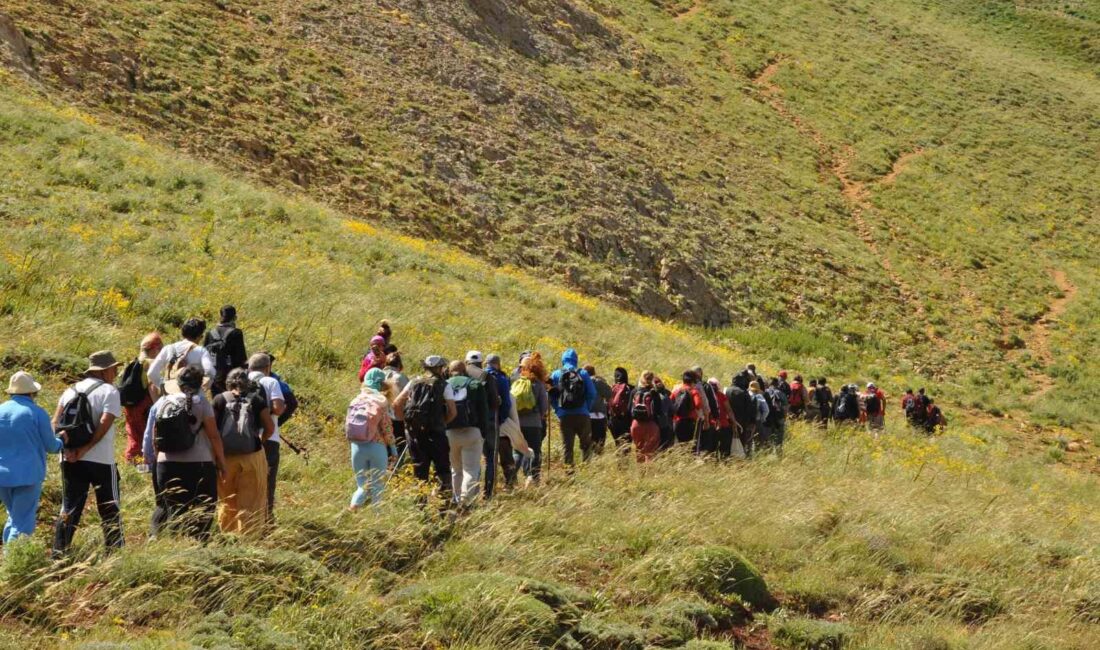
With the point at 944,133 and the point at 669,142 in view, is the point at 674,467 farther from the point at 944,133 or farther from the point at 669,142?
the point at 944,133

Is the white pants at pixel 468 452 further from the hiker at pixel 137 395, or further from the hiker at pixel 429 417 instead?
the hiker at pixel 137 395

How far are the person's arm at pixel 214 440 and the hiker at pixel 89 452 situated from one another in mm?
533

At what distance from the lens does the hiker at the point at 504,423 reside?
8859 millimetres

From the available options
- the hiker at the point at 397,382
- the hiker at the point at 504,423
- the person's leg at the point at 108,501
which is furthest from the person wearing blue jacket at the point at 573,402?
the person's leg at the point at 108,501

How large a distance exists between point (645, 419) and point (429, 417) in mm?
3606

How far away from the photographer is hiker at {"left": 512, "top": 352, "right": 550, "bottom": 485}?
31.2ft

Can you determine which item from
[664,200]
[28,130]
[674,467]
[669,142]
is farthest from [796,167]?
[674,467]

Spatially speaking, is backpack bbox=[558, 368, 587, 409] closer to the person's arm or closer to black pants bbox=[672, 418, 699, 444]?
black pants bbox=[672, 418, 699, 444]

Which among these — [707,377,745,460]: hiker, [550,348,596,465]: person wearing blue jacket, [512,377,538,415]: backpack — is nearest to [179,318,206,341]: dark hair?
[512,377,538,415]: backpack

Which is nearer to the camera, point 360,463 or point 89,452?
point 89,452

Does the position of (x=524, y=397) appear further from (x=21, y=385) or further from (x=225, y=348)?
(x=21, y=385)

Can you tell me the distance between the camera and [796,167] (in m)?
40.2

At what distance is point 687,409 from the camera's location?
1136 centimetres

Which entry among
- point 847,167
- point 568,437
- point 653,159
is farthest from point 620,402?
point 847,167
